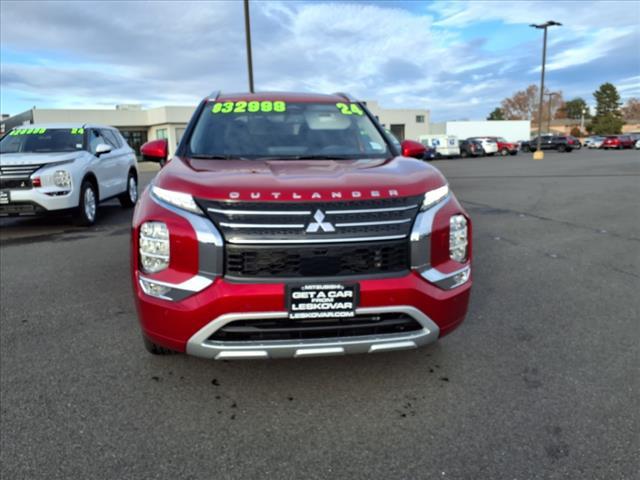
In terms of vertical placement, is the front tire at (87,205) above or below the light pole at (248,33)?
below

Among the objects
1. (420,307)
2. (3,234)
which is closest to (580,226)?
(420,307)

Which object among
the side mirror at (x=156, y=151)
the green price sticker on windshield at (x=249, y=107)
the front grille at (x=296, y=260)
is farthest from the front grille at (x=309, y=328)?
the side mirror at (x=156, y=151)

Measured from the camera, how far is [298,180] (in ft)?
9.19

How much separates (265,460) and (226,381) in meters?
0.84

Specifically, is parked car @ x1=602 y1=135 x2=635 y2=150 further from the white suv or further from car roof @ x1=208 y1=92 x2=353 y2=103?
car roof @ x1=208 y1=92 x2=353 y2=103

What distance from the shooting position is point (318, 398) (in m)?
2.96

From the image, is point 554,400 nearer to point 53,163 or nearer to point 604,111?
point 53,163

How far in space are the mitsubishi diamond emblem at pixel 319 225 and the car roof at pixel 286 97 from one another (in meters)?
2.03

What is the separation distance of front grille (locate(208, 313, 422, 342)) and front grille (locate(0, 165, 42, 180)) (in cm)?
662

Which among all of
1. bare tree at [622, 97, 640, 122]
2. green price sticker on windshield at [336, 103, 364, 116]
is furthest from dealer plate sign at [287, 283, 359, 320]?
bare tree at [622, 97, 640, 122]

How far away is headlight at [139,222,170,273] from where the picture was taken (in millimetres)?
2686

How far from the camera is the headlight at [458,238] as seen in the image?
2879mm

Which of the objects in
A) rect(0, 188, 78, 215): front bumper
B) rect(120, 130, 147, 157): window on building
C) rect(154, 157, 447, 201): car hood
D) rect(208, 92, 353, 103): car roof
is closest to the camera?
rect(154, 157, 447, 201): car hood

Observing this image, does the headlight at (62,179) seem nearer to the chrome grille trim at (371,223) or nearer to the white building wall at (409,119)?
the chrome grille trim at (371,223)
